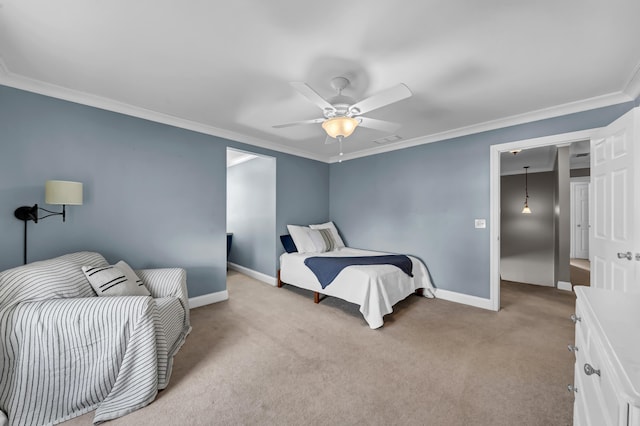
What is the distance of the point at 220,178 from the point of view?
3.56 m

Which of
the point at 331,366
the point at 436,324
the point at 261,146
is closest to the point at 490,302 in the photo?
the point at 436,324

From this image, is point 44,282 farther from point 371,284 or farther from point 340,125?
point 371,284

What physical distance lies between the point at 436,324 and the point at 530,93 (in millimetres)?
2531

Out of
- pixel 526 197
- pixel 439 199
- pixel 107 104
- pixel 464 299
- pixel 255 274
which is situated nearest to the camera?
pixel 107 104

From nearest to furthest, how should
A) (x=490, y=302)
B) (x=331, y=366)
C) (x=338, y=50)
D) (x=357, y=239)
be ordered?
(x=338, y=50) < (x=331, y=366) < (x=490, y=302) < (x=357, y=239)

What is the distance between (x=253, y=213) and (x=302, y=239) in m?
1.26

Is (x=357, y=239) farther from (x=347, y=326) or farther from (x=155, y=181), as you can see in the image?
(x=155, y=181)

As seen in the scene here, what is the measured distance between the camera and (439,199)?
3.71 m

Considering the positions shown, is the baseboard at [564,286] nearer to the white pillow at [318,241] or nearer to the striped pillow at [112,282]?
the white pillow at [318,241]

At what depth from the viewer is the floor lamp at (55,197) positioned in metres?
2.12

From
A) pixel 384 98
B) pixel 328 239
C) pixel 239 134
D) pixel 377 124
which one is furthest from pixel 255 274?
pixel 384 98

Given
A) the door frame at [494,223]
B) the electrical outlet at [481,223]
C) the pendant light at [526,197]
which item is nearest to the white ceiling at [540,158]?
the pendant light at [526,197]

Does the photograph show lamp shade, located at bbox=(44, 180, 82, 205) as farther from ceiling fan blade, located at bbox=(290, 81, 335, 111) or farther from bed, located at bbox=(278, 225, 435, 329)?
bed, located at bbox=(278, 225, 435, 329)

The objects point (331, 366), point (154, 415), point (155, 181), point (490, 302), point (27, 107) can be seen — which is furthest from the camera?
point (490, 302)
